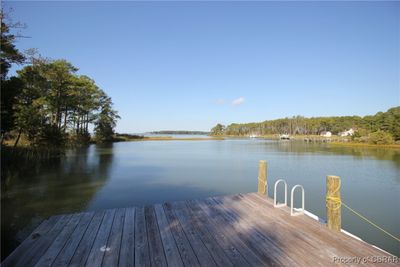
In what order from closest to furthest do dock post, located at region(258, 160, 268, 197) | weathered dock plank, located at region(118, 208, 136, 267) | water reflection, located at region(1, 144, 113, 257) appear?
weathered dock plank, located at region(118, 208, 136, 267), water reflection, located at region(1, 144, 113, 257), dock post, located at region(258, 160, 268, 197)

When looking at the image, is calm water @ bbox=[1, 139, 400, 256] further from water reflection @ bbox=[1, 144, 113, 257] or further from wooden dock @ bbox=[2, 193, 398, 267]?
wooden dock @ bbox=[2, 193, 398, 267]

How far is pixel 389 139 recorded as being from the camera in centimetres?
3167

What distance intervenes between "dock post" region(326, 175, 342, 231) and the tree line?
38.1 feet

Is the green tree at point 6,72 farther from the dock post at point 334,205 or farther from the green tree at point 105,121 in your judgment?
the green tree at point 105,121

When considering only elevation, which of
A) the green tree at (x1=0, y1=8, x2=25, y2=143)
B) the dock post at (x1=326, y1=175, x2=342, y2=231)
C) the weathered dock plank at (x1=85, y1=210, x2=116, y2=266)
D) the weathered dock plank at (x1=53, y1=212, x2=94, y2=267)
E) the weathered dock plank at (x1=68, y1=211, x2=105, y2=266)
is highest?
the green tree at (x1=0, y1=8, x2=25, y2=143)

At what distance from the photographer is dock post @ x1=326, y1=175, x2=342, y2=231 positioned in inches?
118

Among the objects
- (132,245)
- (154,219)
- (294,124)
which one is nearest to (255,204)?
(154,219)

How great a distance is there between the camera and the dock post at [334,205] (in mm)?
3006

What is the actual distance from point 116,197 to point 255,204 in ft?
14.8

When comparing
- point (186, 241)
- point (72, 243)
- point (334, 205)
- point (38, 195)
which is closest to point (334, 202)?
point (334, 205)

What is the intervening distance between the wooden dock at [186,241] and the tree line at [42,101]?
917 centimetres

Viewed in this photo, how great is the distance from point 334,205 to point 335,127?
74.0 metres

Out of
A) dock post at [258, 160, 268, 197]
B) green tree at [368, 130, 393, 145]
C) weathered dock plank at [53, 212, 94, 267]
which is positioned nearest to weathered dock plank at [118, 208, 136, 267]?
weathered dock plank at [53, 212, 94, 267]

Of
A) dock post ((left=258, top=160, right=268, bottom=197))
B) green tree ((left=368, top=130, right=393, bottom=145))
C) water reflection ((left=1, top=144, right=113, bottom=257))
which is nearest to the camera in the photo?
water reflection ((left=1, top=144, right=113, bottom=257))
